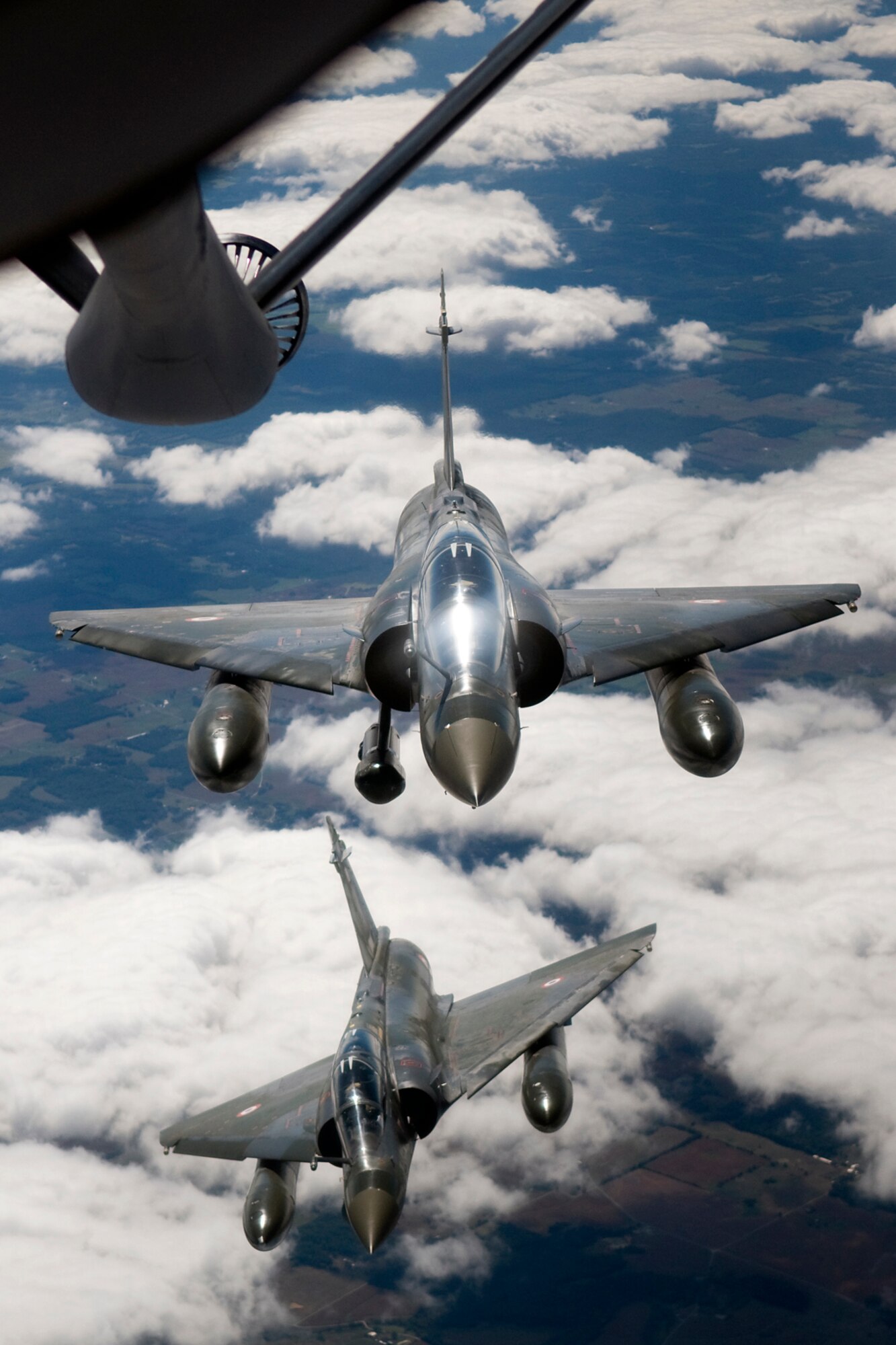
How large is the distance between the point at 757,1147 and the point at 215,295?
628 feet

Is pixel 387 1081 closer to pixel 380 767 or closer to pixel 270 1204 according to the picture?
pixel 270 1204

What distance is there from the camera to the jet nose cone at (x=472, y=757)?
2103cm

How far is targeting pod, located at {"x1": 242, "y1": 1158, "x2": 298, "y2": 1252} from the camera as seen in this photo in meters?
45.1

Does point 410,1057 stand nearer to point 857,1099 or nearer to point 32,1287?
point 32,1287

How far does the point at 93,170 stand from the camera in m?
2.66

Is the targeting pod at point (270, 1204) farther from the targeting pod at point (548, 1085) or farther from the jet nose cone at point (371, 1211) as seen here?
the targeting pod at point (548, 1085)

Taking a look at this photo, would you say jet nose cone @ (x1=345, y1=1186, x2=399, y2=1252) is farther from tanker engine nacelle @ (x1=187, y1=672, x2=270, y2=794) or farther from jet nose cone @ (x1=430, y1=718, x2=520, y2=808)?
jet nose cone @ (x1=430, y1=718, x2=520, y2=808)

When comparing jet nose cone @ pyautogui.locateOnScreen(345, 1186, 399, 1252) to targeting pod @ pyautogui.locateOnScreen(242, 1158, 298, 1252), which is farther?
targeting pod @ pyautogui.locateOnScreen(242, 1158, 298, 1252)

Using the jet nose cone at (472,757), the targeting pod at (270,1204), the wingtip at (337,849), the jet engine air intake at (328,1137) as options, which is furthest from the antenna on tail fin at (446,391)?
the targeting pod at (270,1204)

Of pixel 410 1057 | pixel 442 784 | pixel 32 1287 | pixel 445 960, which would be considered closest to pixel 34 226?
pixel 442 784

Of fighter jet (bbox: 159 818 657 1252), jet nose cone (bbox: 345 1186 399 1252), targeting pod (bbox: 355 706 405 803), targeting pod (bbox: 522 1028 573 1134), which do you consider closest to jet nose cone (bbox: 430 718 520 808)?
targeting pod (bbox: 355 706 405 803)

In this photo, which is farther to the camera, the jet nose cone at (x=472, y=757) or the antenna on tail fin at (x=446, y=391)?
the antenna on tail fin at (x=446, y=391)

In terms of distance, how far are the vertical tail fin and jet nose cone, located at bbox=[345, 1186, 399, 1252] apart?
11.0m

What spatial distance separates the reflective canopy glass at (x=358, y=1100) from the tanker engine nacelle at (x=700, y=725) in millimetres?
22879
